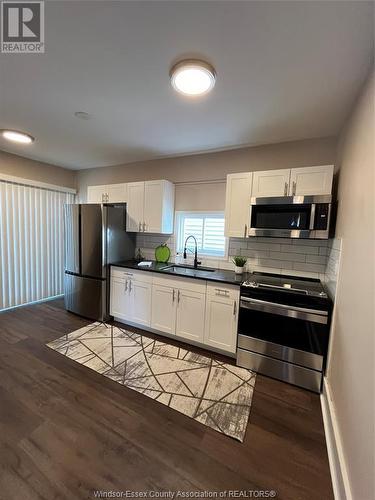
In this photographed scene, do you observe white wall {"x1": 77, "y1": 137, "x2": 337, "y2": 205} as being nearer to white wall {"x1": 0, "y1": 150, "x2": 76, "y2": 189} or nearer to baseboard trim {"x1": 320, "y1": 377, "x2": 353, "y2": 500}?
white wall {"x1": 0, "y1": 150, "x2": 76, "y2": 189}

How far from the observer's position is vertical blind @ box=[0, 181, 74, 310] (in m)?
3.59

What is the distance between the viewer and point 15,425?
160cm

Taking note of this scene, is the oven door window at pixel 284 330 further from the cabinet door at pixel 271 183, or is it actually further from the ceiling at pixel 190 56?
the ceiling at pixel 190 56

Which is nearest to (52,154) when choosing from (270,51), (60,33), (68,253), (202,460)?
(68,253)

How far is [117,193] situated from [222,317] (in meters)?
2.62

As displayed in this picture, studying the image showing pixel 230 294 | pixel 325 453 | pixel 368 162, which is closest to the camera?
pixel 368 162

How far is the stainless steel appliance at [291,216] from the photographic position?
2184mm

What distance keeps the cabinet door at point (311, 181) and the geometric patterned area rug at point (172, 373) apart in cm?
206

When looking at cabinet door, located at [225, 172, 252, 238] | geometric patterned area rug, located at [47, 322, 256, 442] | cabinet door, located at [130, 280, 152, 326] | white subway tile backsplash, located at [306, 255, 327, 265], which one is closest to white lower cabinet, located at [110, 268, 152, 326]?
cabinet door, located at [130, 280, 152, 326]

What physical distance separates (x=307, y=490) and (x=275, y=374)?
972 mm

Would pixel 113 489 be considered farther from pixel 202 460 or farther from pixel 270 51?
pixel 270 51

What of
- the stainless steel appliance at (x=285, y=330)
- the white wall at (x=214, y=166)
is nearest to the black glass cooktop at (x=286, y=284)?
the stainless steel appliance at (x=285, y=330)

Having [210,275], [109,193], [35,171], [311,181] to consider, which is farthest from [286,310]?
[35,171]

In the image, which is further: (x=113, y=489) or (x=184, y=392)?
(x=184, y=392)
